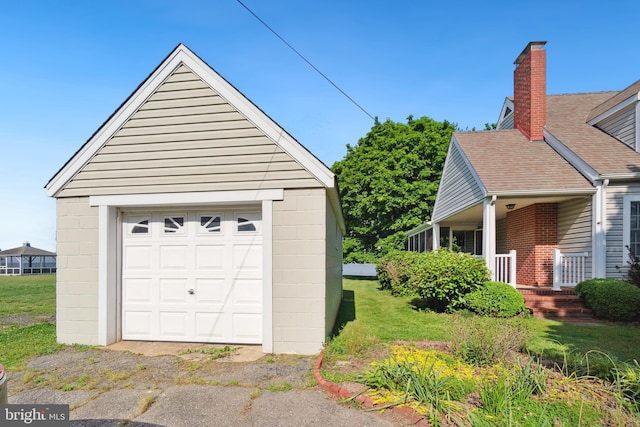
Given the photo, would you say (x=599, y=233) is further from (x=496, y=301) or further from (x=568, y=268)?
(x=496, y=301)

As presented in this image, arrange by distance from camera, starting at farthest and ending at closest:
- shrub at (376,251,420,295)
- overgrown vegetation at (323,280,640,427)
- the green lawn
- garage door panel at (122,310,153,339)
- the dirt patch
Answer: shrub at (376,251,420,295)
garage door panel at (122,310,153,339)
the green lawn
the dirt patch
overgrown vegetation at (323,280,640,427)

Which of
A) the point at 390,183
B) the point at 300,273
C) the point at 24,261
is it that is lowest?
the point at 24,261

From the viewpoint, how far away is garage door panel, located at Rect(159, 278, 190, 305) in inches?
246

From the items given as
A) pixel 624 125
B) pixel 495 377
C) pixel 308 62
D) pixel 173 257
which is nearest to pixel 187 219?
pixel 173 257

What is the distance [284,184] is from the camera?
5707 millimetres

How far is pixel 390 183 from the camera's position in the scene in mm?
24797

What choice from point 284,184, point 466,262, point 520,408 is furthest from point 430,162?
point 520,408

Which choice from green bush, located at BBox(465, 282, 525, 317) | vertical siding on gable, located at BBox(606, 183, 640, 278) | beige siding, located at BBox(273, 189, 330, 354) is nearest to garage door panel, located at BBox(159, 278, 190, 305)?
beige siding, located at BBox(273, 189, 330, 354)

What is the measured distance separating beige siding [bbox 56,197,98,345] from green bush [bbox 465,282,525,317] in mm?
8821

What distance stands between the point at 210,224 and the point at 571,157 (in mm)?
11365

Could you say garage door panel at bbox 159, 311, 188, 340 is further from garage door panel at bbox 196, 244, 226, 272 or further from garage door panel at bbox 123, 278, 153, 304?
garage door panel at bbox 196, 244, 226, 272

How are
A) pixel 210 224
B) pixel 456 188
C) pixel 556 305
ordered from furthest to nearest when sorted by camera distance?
pixel 456 188 → pixel 556 305 → pixel 210 224

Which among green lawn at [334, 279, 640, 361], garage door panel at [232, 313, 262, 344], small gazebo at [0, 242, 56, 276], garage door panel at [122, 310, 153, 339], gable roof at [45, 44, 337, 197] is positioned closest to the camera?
gable roof at [45, 44, 337, 197]

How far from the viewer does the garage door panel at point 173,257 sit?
629cm
